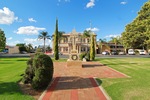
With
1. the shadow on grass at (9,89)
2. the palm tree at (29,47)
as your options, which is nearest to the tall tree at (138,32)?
the shadow on grass at (9,89)

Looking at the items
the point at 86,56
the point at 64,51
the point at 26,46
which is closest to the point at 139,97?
the point at 86,56

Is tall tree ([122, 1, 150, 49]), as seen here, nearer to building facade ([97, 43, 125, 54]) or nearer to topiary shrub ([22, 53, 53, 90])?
topiary shrub ([22, 53, 53, 90])

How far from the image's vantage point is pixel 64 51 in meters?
64.6

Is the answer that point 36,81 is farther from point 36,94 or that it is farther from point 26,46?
point 26,46

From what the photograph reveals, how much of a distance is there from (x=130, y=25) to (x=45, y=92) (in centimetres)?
3612

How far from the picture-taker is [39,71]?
8.14m

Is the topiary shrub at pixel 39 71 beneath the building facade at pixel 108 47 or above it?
beneath

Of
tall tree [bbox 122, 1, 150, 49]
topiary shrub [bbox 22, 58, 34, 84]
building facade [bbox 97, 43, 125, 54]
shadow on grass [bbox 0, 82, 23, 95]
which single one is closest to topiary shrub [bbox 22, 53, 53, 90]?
topiary shrub [bbox 22, 58, 34, 84]

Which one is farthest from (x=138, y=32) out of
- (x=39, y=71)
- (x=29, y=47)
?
(x=29, y=47)

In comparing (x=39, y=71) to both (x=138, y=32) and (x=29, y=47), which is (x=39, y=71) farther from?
(x=29, y=47)

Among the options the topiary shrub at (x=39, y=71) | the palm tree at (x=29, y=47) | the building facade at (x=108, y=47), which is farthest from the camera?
the palm tree at (x=29, y=47)

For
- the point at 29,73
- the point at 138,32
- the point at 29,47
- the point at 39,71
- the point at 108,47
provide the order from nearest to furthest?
the point at 39,71 < the point at 29,73 < the point at 138,32 < the point at 108,47 < the point at 29,47

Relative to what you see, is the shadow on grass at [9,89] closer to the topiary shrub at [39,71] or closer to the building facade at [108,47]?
the topiary shrub at [39,71]

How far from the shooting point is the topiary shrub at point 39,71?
8.16 m
